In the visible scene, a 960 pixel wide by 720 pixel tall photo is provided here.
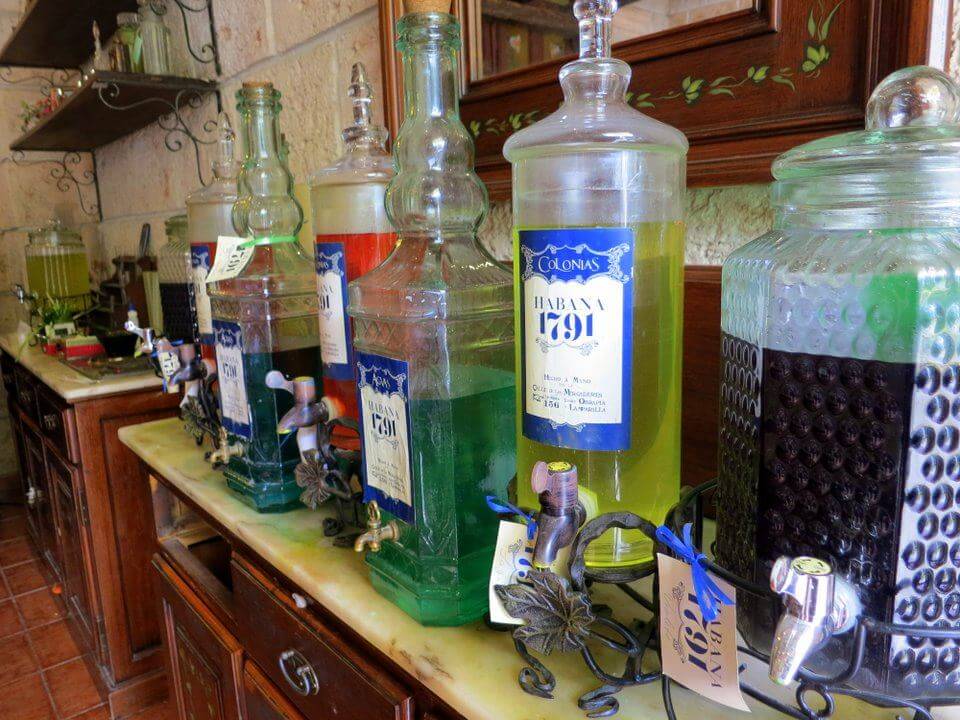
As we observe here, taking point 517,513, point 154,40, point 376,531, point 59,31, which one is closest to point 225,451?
point 376,531

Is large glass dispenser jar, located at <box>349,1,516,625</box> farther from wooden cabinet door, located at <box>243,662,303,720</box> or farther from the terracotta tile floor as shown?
the terracotta tile floor

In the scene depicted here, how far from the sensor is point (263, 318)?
2.77ft

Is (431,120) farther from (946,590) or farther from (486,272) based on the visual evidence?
(946,590)

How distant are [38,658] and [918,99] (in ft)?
8.27

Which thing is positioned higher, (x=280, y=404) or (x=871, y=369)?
(x=871, y=369)

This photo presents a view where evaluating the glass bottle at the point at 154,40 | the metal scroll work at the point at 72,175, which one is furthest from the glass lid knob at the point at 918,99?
the metal scroll work at the point at 72,175

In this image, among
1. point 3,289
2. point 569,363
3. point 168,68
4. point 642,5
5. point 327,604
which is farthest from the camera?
point 3,289

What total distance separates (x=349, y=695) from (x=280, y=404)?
1.17ft

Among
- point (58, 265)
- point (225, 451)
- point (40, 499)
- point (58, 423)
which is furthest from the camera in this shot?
point (58, 265)

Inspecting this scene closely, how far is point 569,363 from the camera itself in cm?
51

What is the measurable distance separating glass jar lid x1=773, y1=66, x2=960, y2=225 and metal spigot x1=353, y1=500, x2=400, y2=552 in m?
0.40

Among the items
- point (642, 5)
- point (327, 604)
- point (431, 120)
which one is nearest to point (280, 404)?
point (327, 604)

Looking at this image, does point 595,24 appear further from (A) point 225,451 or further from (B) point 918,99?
(A) point 225,451

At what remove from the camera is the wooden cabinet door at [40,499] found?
2057 mm
